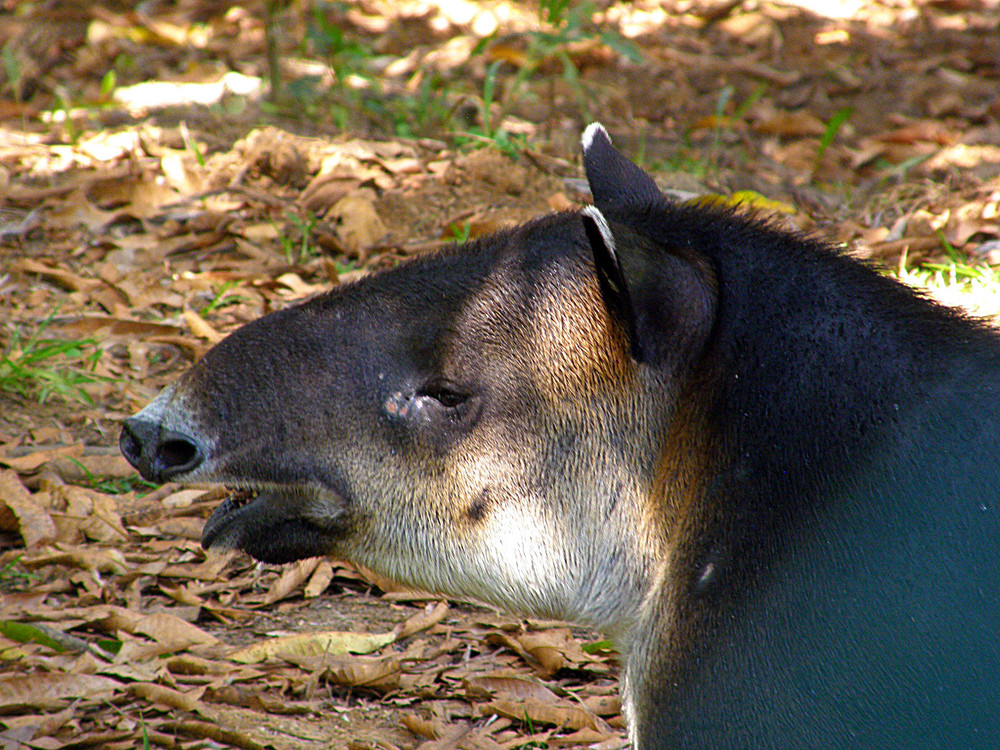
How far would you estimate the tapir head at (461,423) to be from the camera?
284 cm

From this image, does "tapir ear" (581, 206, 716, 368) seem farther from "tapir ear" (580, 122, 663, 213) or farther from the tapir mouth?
the tapir mouth

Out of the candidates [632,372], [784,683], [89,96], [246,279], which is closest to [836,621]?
[784,683]

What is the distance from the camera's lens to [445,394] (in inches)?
Result: 114

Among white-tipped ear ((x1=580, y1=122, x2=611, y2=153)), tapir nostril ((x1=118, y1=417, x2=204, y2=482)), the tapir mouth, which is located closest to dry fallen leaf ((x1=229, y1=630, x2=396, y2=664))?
the tapir mouth

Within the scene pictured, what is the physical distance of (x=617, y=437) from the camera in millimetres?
2885

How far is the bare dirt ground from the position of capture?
3854mm

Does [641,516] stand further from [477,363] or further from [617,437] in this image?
[477,363]

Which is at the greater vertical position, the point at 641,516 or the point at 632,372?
the point at 632,372

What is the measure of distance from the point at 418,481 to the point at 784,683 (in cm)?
105

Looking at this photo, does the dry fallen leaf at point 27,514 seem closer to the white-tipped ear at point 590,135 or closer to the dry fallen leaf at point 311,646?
the dry fallen leaf at point 311,646

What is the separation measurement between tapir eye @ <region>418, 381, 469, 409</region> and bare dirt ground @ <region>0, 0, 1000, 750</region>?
1.20 meters

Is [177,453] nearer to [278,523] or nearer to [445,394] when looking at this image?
[278,523]

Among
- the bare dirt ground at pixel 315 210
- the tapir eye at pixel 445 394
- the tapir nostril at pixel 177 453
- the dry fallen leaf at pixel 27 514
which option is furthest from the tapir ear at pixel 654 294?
the dry fallen leaf at pixel 27 514

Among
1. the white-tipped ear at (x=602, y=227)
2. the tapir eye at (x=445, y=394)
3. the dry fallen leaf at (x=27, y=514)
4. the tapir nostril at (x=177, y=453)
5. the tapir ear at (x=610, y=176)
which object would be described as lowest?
the dry fallen leaf at (x=27, y=514)
